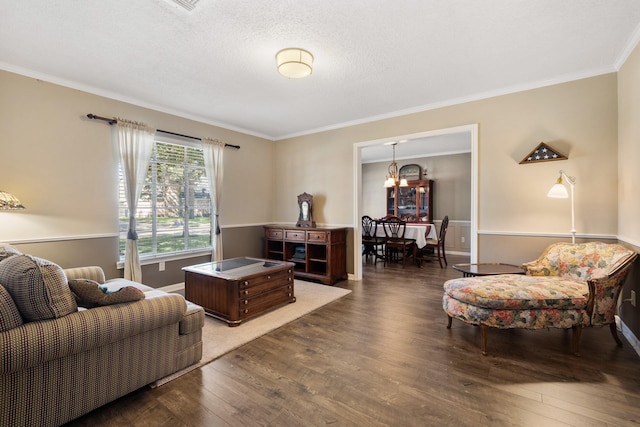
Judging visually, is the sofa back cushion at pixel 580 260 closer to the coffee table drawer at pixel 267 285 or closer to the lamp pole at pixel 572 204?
the lamp pole at pixel 572 204

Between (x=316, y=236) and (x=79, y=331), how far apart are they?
3.31 metres

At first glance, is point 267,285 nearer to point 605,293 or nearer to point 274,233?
point 274,233

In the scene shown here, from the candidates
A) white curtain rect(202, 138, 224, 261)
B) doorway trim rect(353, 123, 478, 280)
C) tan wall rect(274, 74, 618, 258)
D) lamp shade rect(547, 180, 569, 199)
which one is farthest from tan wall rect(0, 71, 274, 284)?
lamp shade rect(547, 180, 569, 199)

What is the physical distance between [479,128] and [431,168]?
4.13 meters

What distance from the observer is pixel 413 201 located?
25.3 ft

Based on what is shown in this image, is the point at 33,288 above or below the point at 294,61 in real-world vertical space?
below

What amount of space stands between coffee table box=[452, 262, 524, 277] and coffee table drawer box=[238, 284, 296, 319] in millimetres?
1947

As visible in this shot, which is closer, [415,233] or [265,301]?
[265,301]

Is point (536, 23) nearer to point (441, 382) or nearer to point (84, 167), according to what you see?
point (441, 382)

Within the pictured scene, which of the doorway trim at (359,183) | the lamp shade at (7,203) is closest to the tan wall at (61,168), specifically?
the lamp shade at (7,203)

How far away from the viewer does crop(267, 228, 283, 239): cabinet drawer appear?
5016 millimetres

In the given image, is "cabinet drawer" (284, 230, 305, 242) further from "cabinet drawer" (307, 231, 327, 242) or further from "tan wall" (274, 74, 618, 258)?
"tan wall" (274, 74, 618, 258)

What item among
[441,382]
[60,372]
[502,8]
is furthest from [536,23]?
[60,372]

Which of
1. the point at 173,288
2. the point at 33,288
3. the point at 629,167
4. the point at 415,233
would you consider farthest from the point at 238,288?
the point at 415,233
